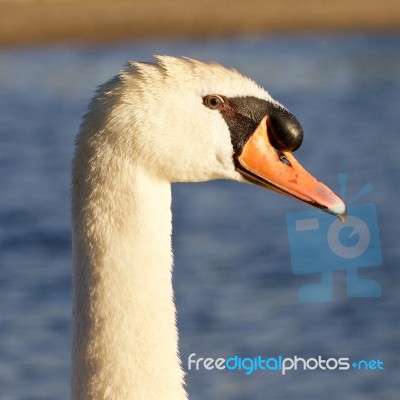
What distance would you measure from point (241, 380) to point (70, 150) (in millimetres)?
8898

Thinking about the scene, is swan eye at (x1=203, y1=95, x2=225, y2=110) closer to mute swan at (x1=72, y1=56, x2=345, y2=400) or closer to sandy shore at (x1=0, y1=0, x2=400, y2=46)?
mute swan at (x1=72, y1=56, x2=345, y2=400)

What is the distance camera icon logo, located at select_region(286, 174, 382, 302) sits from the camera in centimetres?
1109

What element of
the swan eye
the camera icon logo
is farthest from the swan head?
the camera icon logo

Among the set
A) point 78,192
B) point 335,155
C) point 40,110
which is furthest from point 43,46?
point 78,192

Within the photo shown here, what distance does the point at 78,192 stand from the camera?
12.4 feet

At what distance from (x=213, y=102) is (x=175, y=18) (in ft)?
86.7

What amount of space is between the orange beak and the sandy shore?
24.2 meters

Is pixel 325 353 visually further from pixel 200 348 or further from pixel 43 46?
pixel 43 46

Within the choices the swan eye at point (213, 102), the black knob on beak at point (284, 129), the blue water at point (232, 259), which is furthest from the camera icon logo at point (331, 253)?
the swan eye at point (213, 102)

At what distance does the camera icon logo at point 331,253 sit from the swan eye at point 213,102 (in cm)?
664

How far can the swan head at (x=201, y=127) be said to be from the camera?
3.67 meters

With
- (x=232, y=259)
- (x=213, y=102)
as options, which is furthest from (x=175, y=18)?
(x=213, y=102)

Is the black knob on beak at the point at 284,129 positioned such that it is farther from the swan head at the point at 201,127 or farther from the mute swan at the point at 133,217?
the mute swan at the point at 133,217

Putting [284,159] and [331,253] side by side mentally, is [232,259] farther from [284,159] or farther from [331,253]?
[284,159]
